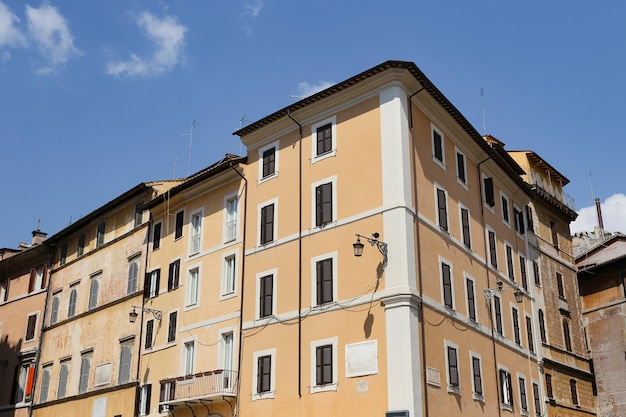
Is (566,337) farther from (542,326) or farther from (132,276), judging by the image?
(132,276)

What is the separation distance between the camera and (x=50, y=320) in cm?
4612

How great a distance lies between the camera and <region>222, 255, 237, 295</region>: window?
33375 mm

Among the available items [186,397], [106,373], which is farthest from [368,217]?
[106,373]

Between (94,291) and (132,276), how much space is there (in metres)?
4.17

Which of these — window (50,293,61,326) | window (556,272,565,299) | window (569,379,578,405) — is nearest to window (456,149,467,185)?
window (556,272,565,299)

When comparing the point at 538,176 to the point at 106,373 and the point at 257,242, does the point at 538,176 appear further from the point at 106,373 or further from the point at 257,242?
the point at 106,373

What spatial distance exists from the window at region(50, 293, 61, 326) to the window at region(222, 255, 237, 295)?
1697cm

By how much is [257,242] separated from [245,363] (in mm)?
5335

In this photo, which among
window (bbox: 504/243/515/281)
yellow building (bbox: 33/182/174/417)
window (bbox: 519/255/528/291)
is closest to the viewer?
window (bbox: 504/243/515/281)

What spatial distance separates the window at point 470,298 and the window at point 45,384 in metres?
26.2

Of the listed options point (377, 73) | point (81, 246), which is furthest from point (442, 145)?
point (81, 246)

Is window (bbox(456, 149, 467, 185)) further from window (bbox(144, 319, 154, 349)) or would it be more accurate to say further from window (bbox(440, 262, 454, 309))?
window (bbox(144, 319, 154, 349))

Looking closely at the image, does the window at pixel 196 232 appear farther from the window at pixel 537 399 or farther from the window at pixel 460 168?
the window at pixel 537 399

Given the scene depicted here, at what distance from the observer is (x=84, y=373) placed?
40875 mm
